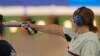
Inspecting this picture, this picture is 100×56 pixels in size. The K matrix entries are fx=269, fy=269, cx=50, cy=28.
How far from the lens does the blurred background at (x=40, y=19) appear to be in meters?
2.89

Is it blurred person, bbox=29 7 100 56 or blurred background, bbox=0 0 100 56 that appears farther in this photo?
blurred background, bbox=0 0 100 56

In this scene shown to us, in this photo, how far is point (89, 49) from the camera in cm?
153

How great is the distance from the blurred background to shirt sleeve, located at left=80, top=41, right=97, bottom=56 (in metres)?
1.31

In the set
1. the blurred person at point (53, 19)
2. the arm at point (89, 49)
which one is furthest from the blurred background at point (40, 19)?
the arm at point (89, 49)

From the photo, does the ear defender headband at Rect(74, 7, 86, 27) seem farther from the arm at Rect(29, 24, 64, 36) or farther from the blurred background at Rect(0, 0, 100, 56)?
the blurred background at Rect(0, 0, 100, 56)

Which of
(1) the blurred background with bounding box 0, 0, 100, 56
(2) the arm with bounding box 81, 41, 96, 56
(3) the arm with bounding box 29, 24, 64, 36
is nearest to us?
(2) the arm with bounding box 81, 41, 96, 56

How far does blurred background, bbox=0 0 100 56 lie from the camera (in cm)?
289

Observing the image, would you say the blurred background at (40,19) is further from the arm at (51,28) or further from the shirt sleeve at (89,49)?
the shirt sleeve at (89,49)

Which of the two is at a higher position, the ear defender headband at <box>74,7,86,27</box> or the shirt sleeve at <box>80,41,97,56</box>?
the ear defender headband at <box>74,7,86,27</box>

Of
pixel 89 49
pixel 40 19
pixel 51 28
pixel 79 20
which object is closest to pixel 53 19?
pixel 40 19

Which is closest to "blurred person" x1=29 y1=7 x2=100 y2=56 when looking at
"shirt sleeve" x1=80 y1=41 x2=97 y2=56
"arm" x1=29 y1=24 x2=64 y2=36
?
"shirt sleeve" x1=80 y1=41 x2=97 y2=56

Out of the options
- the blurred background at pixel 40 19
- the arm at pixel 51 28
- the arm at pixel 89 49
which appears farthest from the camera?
the blurred background at pixel 40 19

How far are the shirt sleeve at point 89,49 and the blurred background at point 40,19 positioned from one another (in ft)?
4.29

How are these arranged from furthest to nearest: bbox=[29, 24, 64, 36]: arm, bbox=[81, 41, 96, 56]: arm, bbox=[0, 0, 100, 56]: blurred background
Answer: bbox=[0, 0, 100, 56]: blurred background, bbox=[29, 24, 64, 36]: arm, bbox=[81, 41, 96, 56]: arm
